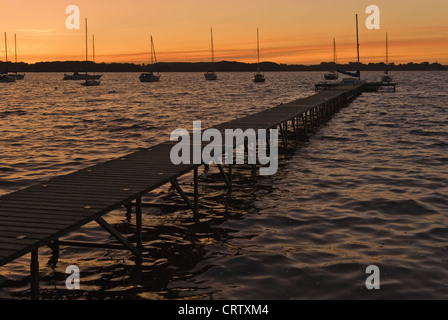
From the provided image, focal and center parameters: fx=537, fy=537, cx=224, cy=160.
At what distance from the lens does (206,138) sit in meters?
15.0

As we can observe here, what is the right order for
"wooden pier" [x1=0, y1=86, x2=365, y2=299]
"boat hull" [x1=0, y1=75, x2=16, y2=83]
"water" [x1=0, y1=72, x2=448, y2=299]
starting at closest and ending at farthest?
"wooden pier" [x1=0, y1=86, x2=365, y2=299] < "water" [x1=0, y1=72, x2=448, y2=299] < "boat hull" [x1=0, y1=75, x2=16, y2=83]

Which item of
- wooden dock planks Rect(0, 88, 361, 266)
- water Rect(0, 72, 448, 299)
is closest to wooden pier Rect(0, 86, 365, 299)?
wooden dock planks Rect(0, 88, 361, 266)

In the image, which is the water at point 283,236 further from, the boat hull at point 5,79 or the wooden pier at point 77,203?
the boat hull at point 5,79

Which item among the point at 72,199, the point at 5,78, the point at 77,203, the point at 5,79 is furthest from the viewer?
the point at 5,79

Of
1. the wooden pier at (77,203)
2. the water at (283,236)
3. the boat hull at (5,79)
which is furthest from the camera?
the boat hull at (5,79)

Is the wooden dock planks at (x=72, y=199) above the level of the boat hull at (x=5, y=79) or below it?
below

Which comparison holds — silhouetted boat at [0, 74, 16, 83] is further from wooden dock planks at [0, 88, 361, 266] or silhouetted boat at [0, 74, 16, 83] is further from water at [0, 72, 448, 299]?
wooden dock planks at [0, 88, 361, 266]

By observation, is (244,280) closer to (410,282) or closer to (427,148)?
(410,282)

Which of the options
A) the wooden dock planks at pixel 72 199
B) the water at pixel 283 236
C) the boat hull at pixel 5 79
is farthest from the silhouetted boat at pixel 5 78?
the wooden dock planks at pixel 72 199

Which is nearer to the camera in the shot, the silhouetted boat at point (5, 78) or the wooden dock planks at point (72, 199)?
the wooden dock planks at point (72, 199)

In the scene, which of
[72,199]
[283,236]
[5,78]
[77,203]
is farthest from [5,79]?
[77,203]

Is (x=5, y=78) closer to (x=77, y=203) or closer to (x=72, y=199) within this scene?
(x=72, y=199)

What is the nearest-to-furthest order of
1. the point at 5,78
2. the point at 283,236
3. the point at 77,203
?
the point at 77,203, the point at 283,236, the point at 5,78

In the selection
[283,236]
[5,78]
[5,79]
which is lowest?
[283,236]
